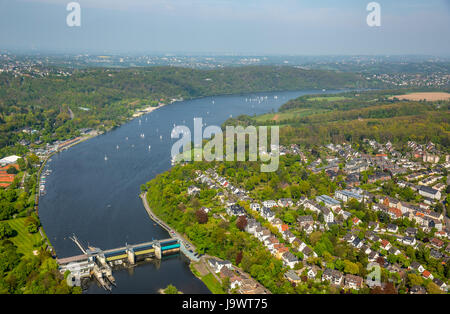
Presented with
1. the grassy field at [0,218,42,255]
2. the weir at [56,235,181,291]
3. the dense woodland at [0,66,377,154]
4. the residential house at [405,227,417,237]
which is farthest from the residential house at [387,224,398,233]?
the dense woodland at [0,66,377,154]

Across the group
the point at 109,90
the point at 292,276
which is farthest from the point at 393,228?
the point at 109,90

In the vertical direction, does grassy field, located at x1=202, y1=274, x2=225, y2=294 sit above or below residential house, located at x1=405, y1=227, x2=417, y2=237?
below

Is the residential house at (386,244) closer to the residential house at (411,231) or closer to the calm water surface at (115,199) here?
the residential house at (411,231)

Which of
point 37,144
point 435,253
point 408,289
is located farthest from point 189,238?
point 37,144

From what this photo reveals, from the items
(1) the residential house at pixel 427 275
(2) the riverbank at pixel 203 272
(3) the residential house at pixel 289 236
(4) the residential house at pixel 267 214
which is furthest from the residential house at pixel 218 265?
(1) the residential house at pixel 427 275

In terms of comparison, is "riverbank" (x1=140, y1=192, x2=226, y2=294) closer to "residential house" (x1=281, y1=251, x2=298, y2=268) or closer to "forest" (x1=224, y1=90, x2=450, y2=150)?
"residential house" (x1=281, y1=251, x2=298, y2=268)

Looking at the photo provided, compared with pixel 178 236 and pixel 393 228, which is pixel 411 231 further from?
pixel 178 236
